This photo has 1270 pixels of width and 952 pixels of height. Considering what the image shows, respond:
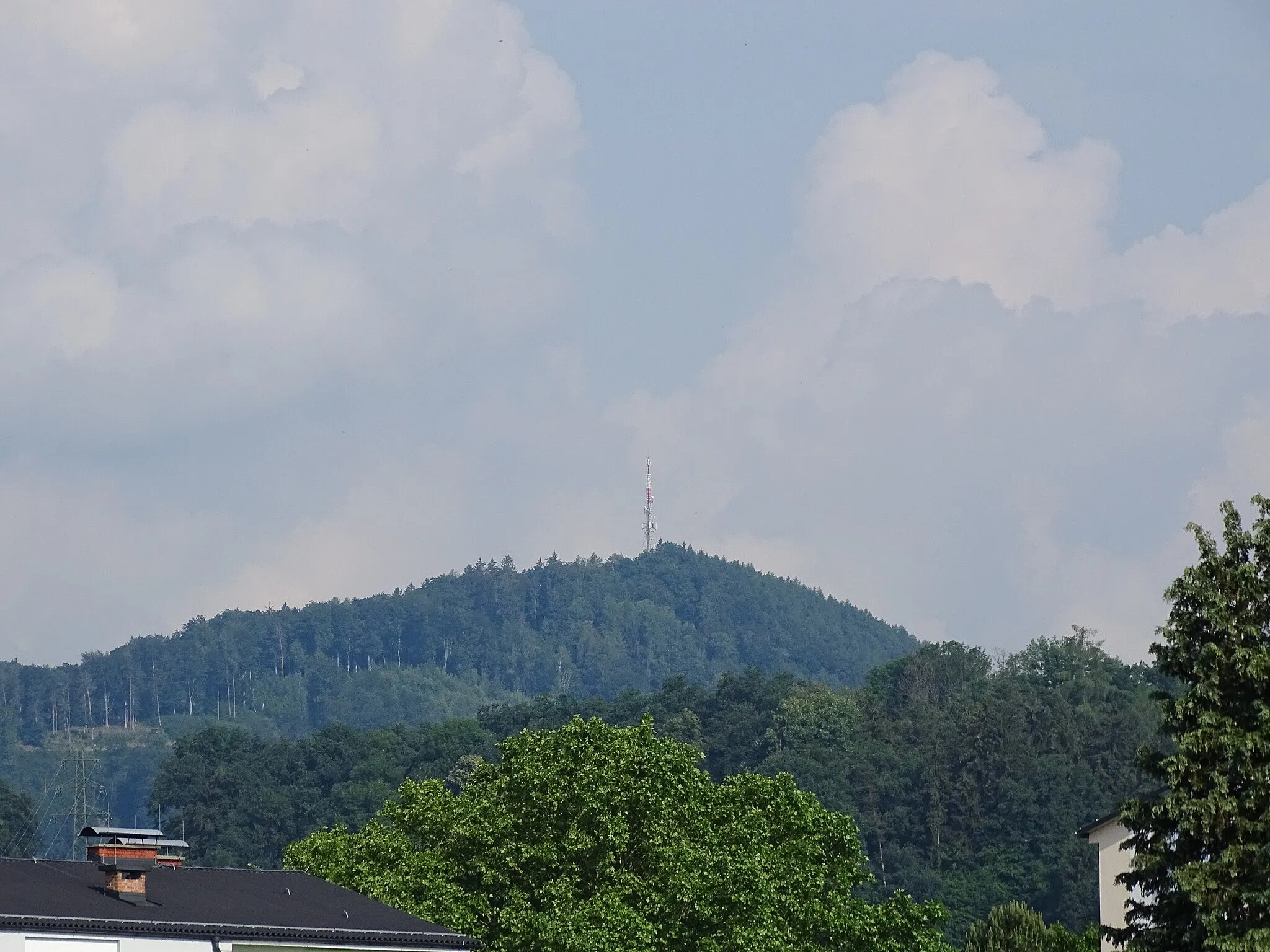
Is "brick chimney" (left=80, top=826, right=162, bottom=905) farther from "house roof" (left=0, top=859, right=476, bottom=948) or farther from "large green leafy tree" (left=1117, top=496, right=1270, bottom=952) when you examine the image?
"large green leafy tree" (left=1117, top=496, right=1270, bottom=952)

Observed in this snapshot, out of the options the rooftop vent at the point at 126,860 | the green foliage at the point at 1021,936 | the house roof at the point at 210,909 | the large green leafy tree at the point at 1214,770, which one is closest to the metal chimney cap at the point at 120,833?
the rooftop vent at the point at 126,860

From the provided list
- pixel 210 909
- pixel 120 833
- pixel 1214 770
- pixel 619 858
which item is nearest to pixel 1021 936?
pixel 619 858

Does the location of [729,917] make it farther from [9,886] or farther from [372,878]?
[9,886]

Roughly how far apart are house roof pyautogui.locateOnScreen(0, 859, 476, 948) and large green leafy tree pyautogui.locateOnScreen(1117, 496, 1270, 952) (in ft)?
51.4

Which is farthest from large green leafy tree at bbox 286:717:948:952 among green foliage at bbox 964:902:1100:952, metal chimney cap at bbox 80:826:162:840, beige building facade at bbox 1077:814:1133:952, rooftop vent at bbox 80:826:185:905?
rooftop vent at bbox 80:826:185:905

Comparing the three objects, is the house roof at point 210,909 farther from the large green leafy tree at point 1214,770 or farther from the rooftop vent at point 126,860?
the large green leafy tree at point 1214,770

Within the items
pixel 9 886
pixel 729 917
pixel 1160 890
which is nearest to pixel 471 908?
pixel 729 917

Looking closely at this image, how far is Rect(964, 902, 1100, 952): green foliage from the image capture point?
71.1 metres

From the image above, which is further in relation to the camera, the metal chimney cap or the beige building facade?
the beige building facade

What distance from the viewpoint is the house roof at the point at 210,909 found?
46.9 m

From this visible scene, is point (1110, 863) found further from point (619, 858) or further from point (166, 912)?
point (166, 912)

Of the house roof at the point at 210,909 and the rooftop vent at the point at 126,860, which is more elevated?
the rooftop vent at the point at 126,860

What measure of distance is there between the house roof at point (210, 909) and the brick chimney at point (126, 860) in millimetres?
316

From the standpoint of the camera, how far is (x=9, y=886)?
158 ft
